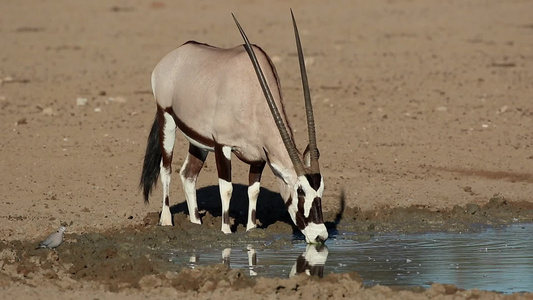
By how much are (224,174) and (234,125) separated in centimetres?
43

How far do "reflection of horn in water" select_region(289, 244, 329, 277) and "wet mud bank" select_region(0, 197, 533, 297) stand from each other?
36cm

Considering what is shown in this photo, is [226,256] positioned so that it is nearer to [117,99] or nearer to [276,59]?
[117,99]

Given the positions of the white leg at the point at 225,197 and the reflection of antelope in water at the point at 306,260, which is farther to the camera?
the white leg at the point at 225,197

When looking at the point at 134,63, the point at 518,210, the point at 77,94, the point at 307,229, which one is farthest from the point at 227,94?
the point at 134,63

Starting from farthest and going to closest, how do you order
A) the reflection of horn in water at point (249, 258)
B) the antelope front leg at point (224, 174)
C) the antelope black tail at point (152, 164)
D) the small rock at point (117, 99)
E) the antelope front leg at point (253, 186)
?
the small rock at point (117, 99)
the antelope black tail at point (152, 164)
the antelope front leg at point (253, 186)
the antelope front leg at point (224, 174)
the reflection of horn in water at point (249, 258)

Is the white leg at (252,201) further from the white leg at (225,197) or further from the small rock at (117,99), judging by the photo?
the small rock at (117,99)

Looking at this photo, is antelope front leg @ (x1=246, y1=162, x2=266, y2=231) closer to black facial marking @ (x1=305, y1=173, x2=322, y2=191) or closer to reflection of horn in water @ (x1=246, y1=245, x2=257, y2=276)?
reflection of horn in water @ (x1=246, y1=245, x2=257, y2=276)

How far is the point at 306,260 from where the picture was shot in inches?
295

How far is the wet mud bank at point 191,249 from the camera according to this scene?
6496 millimetres

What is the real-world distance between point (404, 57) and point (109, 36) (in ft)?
20.0

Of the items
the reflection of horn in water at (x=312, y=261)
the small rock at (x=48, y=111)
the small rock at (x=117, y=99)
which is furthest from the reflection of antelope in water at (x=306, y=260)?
the small rock at (x=117, y=99)

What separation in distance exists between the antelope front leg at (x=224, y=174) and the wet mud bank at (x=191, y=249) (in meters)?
0.11

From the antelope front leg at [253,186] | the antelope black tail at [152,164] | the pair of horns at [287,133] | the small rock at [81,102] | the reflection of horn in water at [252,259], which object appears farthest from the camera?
the small rock at [81,102]

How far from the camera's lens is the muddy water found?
6984 mm
